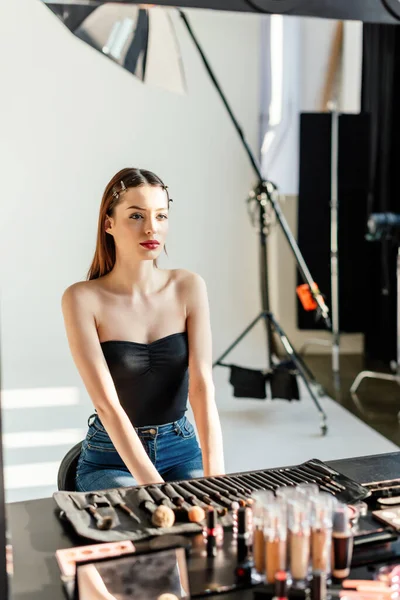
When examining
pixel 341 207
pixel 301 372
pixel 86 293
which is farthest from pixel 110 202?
pixel 341 207

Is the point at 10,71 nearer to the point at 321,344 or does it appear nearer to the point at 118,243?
the point at 118,243

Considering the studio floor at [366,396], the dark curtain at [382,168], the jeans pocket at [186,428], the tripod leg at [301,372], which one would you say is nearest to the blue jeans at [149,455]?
the jeans pocket at [186,428]

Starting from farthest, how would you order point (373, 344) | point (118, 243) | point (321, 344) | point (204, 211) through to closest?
point (373, 344) → point (321, 344) → point (204, 211) → point (118, 243)

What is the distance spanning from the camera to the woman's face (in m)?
1.21

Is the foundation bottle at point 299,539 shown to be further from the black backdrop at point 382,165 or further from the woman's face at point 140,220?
the black backdrop at point 382,165

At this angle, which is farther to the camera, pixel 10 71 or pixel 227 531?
pixel 10 71

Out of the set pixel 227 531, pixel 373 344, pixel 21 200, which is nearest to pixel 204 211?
pixel 21 200

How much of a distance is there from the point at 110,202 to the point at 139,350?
28cm

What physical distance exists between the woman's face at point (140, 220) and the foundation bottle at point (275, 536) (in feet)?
1.78

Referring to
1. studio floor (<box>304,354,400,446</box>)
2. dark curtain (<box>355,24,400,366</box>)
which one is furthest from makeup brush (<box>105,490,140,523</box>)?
dark curtain (<box>355,24,400,366</box>)

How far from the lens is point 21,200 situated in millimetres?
1382

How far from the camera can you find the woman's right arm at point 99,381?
4.09ft

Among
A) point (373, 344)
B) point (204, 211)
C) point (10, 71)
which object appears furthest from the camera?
point (373, 344)

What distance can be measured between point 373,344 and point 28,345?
3.40 m
